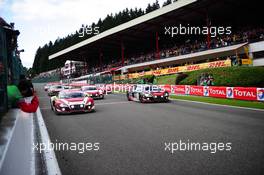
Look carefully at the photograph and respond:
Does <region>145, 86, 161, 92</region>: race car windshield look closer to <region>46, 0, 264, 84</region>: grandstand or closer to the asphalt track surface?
the asphalt track surface

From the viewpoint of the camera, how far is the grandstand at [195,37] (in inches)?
1300

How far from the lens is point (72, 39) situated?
12356cm

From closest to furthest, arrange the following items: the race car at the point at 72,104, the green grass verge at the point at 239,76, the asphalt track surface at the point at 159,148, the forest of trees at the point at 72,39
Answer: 1. the asphalt track surface at the point at 159,148
2. the race car at the point at 72,104
3. the green grass verge at the point at 239,76
4. the forest of trees at the point at 72,39

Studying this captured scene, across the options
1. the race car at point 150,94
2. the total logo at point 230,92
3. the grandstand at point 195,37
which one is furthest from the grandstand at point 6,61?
the grandstand at point 195,37

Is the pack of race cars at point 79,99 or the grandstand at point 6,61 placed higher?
the grandstand at point 6,61

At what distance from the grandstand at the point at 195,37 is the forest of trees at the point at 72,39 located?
3024cm

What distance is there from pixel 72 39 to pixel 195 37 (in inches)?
3150

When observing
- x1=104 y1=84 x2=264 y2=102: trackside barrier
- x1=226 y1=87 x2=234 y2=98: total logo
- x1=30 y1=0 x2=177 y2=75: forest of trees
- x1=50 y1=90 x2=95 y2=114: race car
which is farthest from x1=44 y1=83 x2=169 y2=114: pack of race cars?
x1=30 y1=0 x2=177 y2=75: forest of trees

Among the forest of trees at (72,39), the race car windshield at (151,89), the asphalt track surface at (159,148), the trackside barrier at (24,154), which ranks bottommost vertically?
the trackside barrier at (24,154)

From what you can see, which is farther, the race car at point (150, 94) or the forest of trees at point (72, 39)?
the forest of trees at point (72, 39)

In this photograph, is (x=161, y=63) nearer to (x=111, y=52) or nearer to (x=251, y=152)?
(x=111, y=52)

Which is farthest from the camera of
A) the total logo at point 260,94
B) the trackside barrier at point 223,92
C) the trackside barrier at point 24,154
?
the trackside barrier at point 223,92

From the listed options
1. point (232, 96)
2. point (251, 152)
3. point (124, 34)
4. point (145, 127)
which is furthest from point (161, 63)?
point (251, 152)

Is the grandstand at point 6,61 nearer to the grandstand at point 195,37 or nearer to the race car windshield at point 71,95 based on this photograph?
the race car windshield at point 71,95
